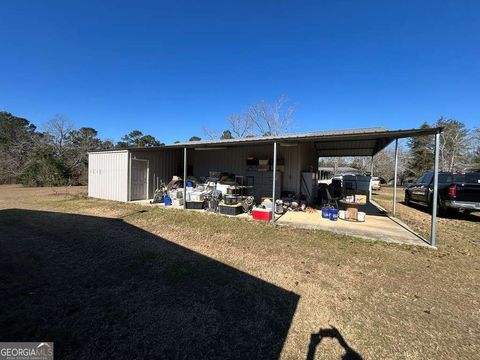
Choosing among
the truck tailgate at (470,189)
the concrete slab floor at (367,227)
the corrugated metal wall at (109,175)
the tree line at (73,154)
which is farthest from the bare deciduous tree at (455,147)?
the corrugated metal wall at (109,175)

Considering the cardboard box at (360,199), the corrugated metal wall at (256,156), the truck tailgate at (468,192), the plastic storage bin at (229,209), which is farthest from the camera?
the corrugated metal wall at (256,156)

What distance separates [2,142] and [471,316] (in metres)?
37.3

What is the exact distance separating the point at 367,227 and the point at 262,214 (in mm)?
3115

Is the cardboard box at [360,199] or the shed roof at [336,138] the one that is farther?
the cardboard box at [360,199]

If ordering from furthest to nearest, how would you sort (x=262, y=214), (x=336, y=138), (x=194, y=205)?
(x=194, y=205)
(x=262, y=214)
(x=336, y=138)

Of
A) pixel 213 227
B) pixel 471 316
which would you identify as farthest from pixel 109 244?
pixel 471 316

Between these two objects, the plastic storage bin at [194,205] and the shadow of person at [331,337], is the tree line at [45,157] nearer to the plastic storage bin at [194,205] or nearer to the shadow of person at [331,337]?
the plastic storage bin at [194,205]

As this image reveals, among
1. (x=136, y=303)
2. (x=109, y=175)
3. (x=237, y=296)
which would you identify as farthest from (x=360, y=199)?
(x=109, y=175)

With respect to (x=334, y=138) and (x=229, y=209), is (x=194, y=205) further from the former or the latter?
(x=334, y=138)

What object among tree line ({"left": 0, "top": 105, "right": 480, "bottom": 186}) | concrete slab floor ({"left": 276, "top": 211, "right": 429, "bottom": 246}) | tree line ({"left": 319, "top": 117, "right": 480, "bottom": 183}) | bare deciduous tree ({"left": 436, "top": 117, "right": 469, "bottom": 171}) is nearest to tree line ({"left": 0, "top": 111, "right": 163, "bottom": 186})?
tree line ({"left": 0, "top": 105, "right": 480, "bottom": 186})

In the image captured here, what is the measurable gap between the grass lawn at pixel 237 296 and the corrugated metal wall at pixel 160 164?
21.8ft

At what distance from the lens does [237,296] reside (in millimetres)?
2973

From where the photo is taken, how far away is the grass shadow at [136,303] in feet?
6.90

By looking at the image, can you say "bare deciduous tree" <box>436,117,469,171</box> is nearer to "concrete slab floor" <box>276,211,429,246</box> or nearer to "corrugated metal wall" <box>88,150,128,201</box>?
"concrete slab floor" <box>276,211,429,246</box>
